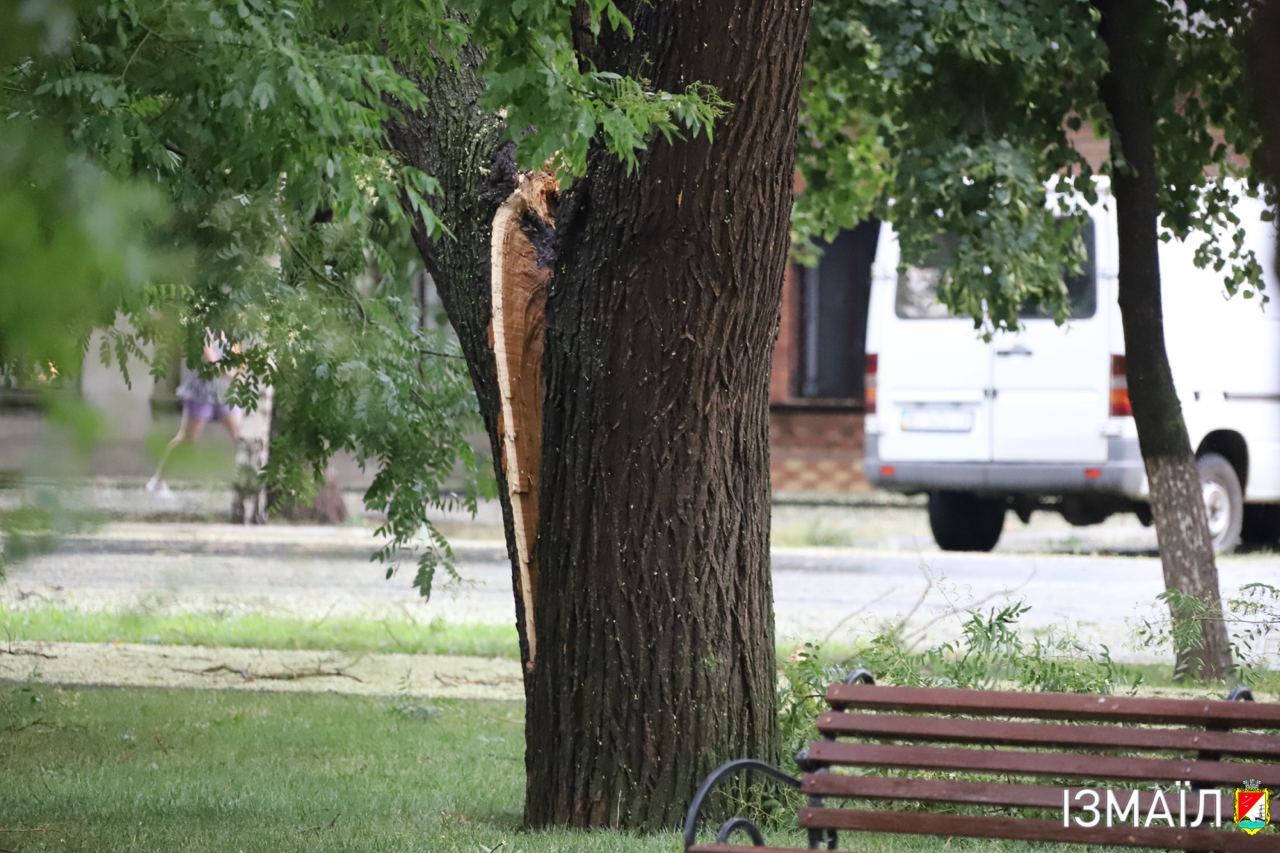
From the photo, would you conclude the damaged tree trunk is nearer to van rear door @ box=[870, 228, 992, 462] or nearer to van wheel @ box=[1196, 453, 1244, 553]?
van rear door @ box=[870, 228, 992, 462]

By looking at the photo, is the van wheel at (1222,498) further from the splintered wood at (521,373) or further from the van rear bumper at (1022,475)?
the splintered wood at (521,373)

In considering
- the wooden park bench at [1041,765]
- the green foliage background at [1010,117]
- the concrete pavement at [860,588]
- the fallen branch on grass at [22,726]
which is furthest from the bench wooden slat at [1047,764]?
the green foliage background at [1010,117]

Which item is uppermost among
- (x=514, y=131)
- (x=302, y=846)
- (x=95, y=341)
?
(x=514, y=131)

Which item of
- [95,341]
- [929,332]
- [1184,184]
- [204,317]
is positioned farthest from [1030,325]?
[95,341]

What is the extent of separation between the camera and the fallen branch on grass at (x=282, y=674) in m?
9.13

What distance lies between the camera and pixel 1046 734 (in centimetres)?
398

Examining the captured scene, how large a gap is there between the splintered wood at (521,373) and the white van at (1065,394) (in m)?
9.82

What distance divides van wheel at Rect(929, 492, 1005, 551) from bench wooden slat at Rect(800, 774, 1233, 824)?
12926 mm

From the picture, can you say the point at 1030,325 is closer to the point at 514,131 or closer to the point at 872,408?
the point at 872,408

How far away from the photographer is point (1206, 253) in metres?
9.55

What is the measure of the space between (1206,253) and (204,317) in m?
8.00

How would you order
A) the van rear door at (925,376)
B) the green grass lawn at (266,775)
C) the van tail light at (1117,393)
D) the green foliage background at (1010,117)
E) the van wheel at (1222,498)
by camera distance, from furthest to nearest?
1. the van wheel at (1222,498)
2. the van rear door at (925,376)
3. the van tail light at (1117,393)
4. the green foliage background at (1010,117)
5. the green grass lawn at (266,775)

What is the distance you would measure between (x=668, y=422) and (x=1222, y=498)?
1194 cm

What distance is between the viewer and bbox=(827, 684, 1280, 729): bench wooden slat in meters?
3.88
